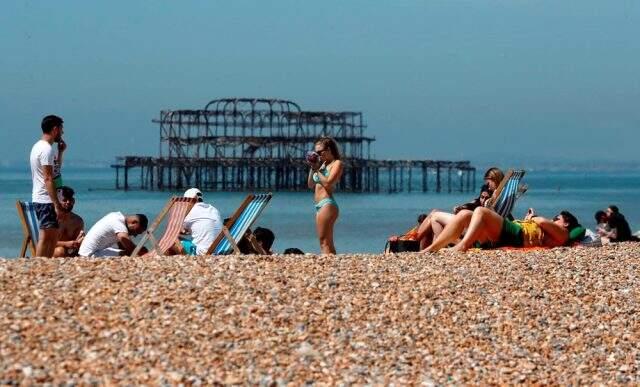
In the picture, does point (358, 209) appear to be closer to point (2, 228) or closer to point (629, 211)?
point (629, 211)

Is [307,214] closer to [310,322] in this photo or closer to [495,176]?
[495,176]

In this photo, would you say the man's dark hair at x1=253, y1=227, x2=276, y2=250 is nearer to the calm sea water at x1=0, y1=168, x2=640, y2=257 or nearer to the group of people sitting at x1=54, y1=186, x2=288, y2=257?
the group of people sitting at x1=54, y1=186, x2=288, y2=257

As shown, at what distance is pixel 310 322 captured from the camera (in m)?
6.75

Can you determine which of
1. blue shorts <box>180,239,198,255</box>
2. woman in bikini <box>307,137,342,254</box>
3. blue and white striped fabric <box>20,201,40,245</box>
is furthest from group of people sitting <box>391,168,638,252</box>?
blue and white striped fabric <box>20,201,40,245</box>

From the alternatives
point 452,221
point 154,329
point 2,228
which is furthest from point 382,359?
point 2,228

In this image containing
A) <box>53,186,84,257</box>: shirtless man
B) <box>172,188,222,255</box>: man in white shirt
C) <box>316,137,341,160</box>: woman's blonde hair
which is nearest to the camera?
<box>53,186,84,257</box>: shirtless man

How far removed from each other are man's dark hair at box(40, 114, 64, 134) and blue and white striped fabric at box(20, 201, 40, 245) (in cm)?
72

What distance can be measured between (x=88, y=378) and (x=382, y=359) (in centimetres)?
146

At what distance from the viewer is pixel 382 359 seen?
636cm

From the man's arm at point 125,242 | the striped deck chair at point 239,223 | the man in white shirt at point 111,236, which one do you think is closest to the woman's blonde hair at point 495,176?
the striped deck chair at point 239,223

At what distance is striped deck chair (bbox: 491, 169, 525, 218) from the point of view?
35.4 ft

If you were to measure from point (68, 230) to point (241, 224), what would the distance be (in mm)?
1467

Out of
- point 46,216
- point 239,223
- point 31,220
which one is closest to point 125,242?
point 31,220

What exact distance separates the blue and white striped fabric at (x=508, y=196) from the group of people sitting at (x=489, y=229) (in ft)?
0.28
